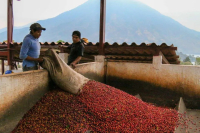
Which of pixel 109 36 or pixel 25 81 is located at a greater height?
→ pixel 109 36

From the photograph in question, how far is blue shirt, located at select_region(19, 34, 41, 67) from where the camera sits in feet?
8.98

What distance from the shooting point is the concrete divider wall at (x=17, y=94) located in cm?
217

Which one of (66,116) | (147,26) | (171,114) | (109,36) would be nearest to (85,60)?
(171,114)

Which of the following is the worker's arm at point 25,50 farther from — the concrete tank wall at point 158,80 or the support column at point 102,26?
the concrete tank wall at point 158,80

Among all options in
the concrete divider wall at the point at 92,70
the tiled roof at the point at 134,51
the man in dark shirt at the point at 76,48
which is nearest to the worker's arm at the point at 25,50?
the man in dark shirt at the point at 76,48

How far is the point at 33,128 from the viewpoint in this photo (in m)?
2.34

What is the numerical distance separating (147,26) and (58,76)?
541 ft

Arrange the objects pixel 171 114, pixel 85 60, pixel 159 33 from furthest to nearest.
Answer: pixel 159 33 → pixel 85 60 → pixel 171 114

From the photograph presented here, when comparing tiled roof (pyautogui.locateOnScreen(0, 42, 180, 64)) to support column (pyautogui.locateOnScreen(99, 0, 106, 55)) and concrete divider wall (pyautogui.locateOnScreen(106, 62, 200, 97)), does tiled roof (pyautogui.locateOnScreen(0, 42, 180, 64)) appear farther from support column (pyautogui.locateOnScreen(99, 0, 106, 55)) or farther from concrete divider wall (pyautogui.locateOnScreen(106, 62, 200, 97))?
concrete divider wall (pyautogui.locateOnScreen(106, 62, 200, 97))

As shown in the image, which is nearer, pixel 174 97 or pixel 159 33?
pixel 174 97

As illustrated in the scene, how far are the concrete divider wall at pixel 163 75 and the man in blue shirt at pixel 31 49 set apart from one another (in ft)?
9.77

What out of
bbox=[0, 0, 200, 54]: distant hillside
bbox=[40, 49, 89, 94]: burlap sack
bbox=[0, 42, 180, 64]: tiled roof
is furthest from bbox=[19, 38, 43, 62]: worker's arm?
bbox=[0, 0, 200, 54]: distant hillside

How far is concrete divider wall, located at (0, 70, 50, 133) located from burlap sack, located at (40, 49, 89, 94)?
0.14 metres

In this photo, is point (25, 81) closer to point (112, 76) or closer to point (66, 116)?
point (66, 116)
